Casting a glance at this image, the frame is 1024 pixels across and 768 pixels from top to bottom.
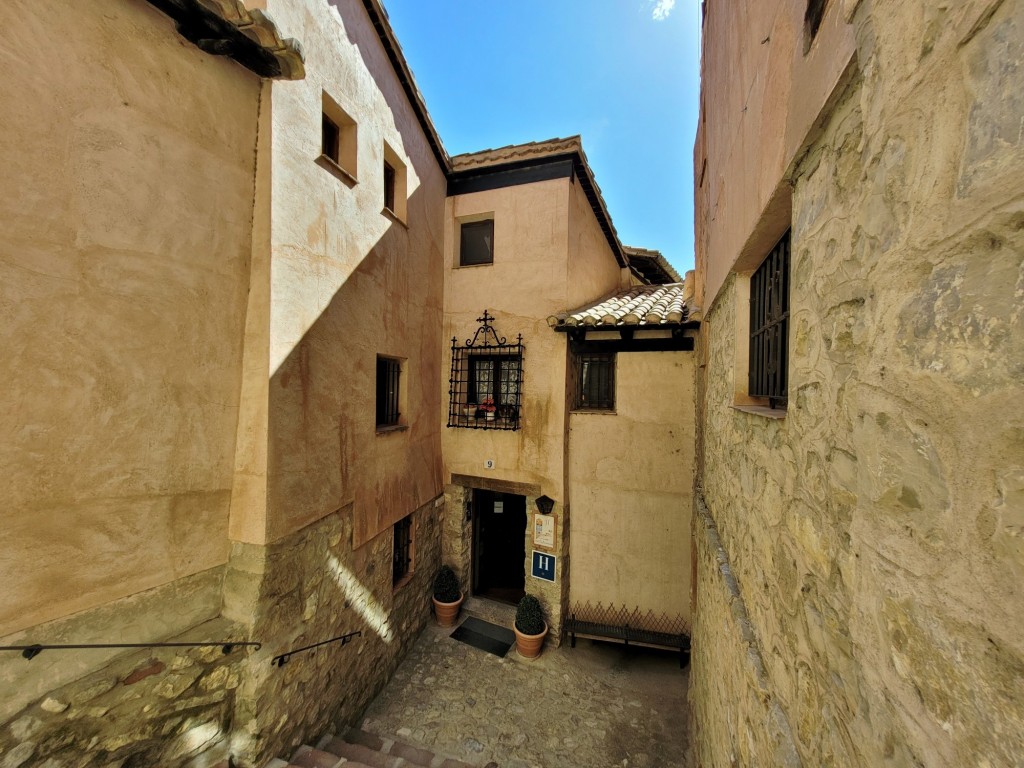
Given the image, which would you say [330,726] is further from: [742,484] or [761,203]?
[761,203]

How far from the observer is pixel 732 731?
256cm

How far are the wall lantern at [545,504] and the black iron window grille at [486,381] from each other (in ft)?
4.29

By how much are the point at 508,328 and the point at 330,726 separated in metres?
5.97

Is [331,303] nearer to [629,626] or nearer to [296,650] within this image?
[296,650]

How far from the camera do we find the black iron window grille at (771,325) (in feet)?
7.47

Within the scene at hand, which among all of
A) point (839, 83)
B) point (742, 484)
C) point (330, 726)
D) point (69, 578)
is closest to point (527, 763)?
point (330, 726)

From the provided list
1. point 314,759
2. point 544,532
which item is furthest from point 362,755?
point 544,532

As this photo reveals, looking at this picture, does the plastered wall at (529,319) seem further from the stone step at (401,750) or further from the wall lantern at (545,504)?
the stone step at (401,750)

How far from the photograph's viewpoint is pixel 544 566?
6.73 metres

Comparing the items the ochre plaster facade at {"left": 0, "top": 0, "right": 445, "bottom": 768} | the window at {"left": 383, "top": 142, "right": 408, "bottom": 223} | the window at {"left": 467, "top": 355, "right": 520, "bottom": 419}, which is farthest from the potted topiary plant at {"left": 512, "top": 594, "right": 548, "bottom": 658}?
the window at {"left": 383, "top": 142, "right": 408, "bottom": 223}

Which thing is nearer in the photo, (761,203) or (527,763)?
(761,203)

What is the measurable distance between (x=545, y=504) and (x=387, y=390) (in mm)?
3235

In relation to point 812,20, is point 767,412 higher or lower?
lower

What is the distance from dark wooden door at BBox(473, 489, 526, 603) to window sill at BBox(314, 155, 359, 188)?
5.84 metres
